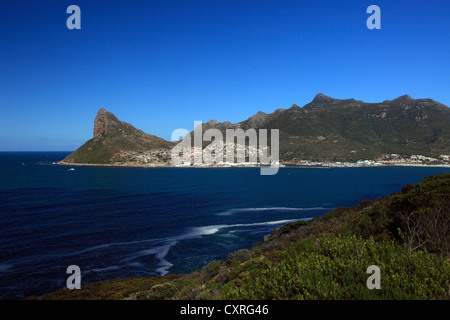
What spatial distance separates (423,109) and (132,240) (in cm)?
20670

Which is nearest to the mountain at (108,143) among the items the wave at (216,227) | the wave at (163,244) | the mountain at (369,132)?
the mountain at (369,132)

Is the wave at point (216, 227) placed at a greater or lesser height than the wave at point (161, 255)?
greater

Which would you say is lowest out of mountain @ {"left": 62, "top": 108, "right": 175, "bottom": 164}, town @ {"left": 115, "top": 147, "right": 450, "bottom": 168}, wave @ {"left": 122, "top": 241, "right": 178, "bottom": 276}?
wave @ {"left": 122, "top": 241, "right": 178, "bottom": 276}

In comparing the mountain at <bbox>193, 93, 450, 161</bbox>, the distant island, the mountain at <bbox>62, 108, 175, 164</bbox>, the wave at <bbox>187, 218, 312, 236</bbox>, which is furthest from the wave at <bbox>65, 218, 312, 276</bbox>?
the mountain at <bbox>62, 108, 175, 164</bbox>

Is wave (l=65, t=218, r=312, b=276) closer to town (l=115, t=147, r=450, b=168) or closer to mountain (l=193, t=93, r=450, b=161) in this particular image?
town (l=115, t=147, r=450, b=168)

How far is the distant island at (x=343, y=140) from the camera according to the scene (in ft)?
466

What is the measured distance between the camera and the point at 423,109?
175 metres

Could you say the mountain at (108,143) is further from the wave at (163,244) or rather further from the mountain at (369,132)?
the wave at (163,244)

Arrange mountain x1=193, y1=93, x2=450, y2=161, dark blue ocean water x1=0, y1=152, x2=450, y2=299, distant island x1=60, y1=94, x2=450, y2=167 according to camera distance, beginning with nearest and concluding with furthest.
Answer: dark blue ocean water x1=0, y1=152, x2=450, y2=299 < distant island x1=60, y1=94, x2=450, y2=167 < mountain x1=193, y1=93, x2=450, y2=161

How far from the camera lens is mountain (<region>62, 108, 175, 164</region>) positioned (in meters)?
152

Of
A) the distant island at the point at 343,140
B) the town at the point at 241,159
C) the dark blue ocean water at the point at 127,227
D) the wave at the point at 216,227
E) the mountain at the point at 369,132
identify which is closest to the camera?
the dark blue ocean water at the point at 127,227

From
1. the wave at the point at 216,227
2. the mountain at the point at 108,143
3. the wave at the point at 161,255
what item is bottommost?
the wave at the point at 161,255

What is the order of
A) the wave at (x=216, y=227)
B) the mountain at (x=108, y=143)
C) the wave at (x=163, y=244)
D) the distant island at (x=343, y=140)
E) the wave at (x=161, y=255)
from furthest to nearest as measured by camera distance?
the mountain at (x=108, y=143)
the distant island at (x=343, y=140)
the wave at (x=216, y=227)
the wave at (x=163, y=244)
the wave at (x=161, y=255)

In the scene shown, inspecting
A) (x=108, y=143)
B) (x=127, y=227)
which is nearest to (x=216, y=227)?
(x=127, y=227)
